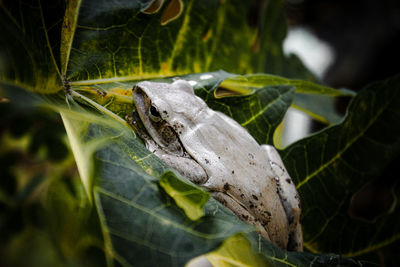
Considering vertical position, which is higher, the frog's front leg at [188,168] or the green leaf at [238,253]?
the green leaf at [238,253]

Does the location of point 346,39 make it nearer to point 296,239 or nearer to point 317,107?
point 317,107

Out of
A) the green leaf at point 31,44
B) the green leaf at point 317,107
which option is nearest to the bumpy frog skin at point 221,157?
the green leaf at point 31,44

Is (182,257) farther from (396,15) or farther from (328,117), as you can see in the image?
(396,15)

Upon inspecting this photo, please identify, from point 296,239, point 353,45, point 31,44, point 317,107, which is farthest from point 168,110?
point 353,45

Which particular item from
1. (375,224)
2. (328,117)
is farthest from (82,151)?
(328,117)

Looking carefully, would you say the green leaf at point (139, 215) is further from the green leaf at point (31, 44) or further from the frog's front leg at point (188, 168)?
the frog's front leg at point (188, 168)

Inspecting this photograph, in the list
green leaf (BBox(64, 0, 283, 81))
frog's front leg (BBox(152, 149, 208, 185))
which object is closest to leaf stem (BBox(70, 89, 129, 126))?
green leaf (BBox(64, 0, 283, 81))
